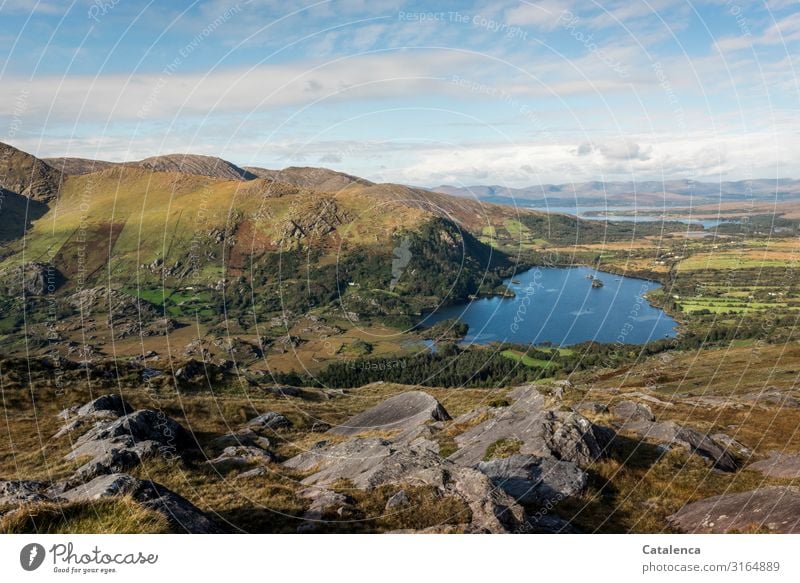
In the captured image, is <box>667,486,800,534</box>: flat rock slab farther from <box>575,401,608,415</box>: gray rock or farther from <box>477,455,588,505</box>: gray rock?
<box>575,401,608,415</box>: gray rock

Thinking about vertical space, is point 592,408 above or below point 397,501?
below

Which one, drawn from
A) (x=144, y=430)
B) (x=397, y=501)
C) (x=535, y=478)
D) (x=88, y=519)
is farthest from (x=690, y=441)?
(x=144, y=430)

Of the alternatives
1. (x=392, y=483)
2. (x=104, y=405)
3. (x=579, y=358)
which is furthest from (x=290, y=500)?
(x=579, y=358)

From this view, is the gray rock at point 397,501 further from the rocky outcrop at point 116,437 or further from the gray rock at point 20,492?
the rocky outcrop at point 116,437

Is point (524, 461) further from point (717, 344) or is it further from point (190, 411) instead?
point (717, 344)

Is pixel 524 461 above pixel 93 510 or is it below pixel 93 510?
below

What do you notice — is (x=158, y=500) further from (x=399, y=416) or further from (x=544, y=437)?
(x=399, y=416)
